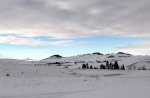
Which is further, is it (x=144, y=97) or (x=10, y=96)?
(x=10, y=96)

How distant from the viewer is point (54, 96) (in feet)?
35.8

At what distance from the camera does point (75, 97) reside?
33.7ft

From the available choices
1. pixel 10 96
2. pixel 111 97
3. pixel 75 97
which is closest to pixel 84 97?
pixel 75 97

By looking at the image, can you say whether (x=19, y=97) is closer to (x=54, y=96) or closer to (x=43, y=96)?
(x=43, y=96)

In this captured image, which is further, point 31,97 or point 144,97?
point 31,97

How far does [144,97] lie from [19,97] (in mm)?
7231

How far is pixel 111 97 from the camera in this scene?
32.8 ft

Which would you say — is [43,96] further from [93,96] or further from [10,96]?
[93,96]

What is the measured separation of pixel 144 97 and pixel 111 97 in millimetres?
1837

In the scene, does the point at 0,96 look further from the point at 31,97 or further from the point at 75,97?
the point at 75,97

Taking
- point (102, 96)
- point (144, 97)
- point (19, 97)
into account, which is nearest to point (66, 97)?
point (102, 96)

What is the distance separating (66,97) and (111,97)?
264cm

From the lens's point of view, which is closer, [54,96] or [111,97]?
[111,97]

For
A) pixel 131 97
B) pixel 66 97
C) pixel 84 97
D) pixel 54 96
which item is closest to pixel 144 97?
pixel 131 97
